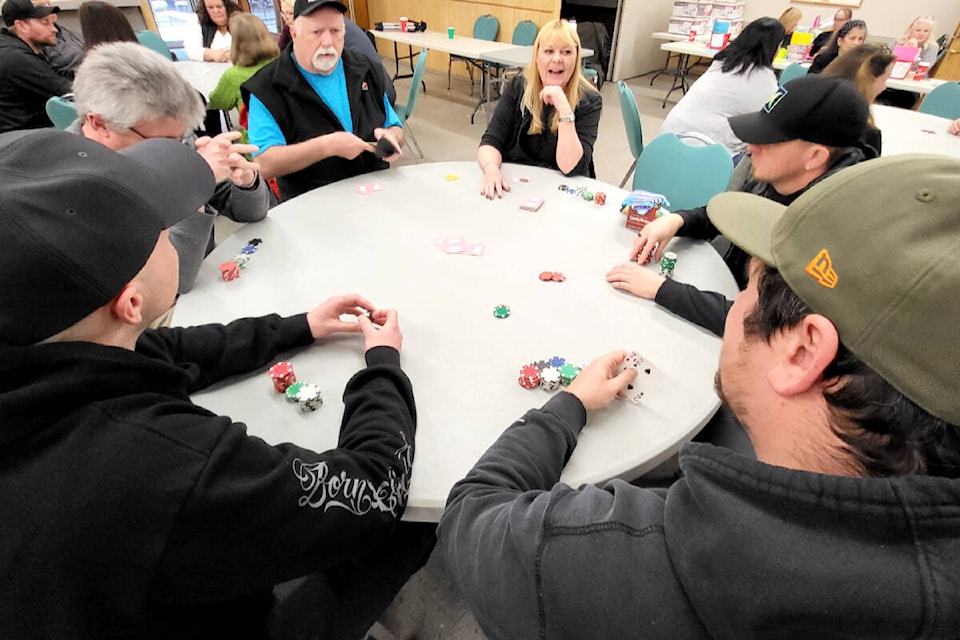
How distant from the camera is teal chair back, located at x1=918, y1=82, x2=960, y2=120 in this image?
11.6 feet

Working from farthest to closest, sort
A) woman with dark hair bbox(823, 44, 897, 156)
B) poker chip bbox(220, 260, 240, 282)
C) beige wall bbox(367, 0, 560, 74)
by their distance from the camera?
beige wall bbox(367, 0, 560, 74)
woman with dark hair bbox(823, 44, 897, 156)
poker chip bbox(220, 260, 240, 282)

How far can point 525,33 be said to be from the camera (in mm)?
6094

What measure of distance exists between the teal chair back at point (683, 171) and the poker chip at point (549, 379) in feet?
4.66

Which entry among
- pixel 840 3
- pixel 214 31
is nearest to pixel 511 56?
pixel 214 31

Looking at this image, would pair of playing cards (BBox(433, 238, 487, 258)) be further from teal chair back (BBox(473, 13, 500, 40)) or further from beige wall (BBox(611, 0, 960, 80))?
beige wall (BBox(611, 0, 960, 80))

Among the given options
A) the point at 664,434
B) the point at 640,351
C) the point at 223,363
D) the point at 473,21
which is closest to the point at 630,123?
the point at 640,351

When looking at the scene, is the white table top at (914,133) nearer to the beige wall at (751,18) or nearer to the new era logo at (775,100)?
the new era logo at (775,100)

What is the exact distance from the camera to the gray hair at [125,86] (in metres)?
1.42

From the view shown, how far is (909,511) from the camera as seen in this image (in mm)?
452

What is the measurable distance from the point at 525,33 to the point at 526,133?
4640 millimetres

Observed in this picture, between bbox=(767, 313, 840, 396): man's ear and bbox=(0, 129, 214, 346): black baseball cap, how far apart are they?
2.87 feet

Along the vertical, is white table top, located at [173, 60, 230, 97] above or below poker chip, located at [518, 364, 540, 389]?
above

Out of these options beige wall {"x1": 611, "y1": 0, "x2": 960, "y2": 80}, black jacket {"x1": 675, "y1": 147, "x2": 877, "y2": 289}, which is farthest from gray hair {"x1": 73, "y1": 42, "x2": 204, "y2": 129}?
beige wall {"x1": 611, "y1": 0, "x2": 960, "y2": 80}

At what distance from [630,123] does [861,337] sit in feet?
9.24
